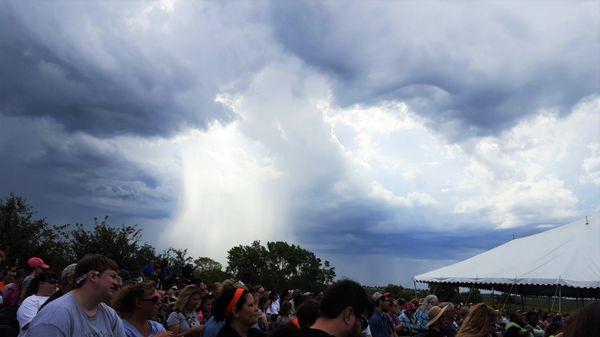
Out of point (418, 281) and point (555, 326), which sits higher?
point (418, 281)

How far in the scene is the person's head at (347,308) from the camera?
8.17 ft

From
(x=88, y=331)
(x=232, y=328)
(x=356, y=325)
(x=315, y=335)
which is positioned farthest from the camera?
(x=232, y=328)

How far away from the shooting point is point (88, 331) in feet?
9.72

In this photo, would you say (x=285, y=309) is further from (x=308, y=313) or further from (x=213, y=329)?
(x=213, y=329)

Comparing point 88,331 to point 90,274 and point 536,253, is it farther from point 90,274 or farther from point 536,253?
point 536,253

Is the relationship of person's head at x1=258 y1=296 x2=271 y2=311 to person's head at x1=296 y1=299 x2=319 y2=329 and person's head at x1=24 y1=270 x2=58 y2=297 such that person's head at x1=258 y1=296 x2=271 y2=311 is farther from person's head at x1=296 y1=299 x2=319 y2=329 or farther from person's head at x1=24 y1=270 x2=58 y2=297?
person's head at x1=296 y1=299 x2=319 y2=329

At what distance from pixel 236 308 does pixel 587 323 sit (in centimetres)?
246

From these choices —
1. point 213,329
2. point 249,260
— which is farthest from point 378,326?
point 249,260

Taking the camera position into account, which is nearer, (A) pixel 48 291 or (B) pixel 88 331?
(B) pixel 88 331

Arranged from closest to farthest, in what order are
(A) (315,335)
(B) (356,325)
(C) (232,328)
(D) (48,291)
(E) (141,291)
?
1. (A) (315,335)
2. (B) (356,325)
3. (C) (232,328)
4. (E) (141,291)
5. (D) (48,291)

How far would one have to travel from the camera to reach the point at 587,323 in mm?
2152

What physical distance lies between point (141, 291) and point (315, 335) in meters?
2.31

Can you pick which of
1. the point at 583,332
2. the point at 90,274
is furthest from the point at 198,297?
the point at 583,332

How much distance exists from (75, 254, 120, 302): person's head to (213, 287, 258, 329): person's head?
3.03 feet
